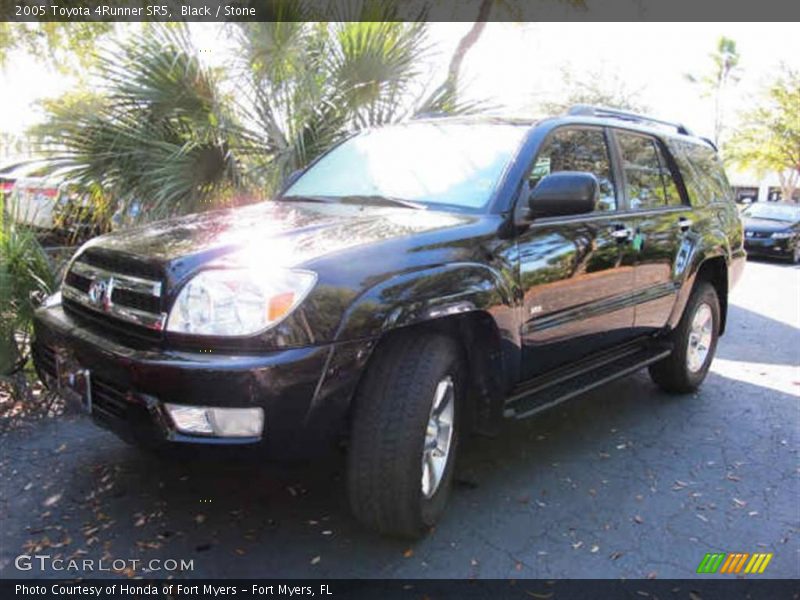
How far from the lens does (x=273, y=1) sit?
5699mm

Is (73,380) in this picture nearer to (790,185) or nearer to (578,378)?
(578,378)

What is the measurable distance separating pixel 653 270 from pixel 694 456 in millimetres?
1152

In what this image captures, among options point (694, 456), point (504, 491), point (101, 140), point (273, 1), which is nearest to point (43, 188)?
point (101, 140)

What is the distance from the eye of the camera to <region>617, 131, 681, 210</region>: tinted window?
435 centimetres

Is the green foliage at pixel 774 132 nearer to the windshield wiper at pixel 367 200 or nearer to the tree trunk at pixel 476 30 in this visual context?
the tree trunk at pixel 476 30

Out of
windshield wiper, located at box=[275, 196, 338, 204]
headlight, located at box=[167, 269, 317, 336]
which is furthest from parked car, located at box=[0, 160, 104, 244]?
headlight, located at box=[167, 269, 317, 336]

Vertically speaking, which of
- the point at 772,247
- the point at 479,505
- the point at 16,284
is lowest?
the point at 772,247

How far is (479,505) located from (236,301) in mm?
1625

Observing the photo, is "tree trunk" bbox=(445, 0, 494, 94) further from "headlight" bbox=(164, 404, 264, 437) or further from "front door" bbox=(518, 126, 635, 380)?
"headlight" bbox=(164, 404, 264, 437)

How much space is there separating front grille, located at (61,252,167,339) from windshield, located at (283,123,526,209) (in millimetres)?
1382

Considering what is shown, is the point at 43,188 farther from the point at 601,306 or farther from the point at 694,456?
the point at 694,456

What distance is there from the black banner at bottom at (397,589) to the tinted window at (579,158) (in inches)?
73.9

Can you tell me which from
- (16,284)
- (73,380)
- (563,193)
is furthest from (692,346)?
(16,284)

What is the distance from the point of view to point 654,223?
4.41 m
